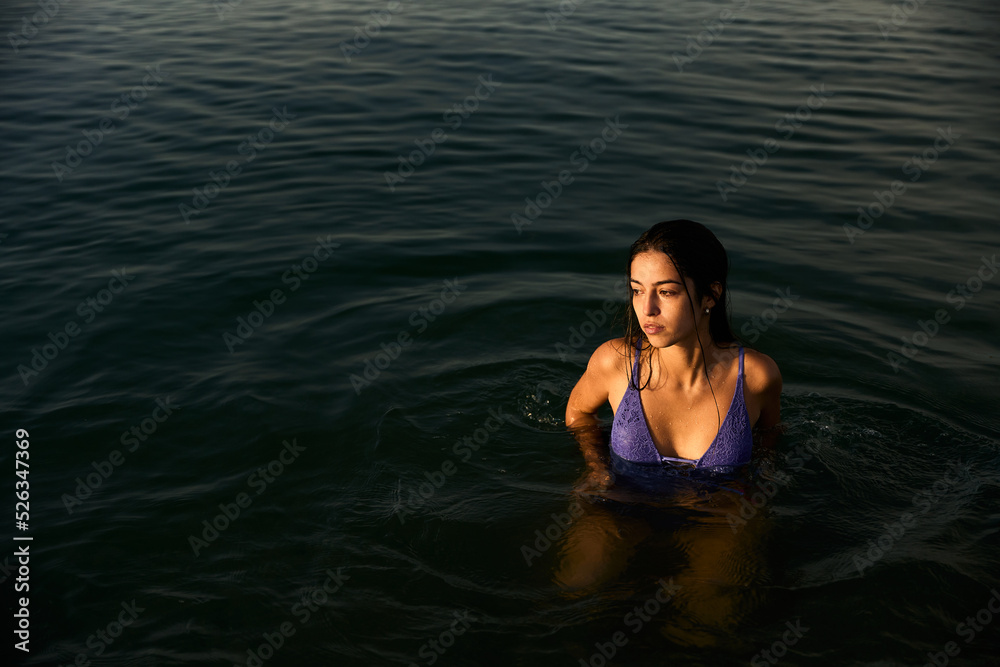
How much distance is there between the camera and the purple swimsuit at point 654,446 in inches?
179

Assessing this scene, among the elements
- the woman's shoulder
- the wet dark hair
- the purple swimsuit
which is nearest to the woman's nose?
the wet dark hair

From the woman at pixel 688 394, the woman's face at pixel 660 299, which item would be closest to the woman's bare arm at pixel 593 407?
the woman at pixel 688 394

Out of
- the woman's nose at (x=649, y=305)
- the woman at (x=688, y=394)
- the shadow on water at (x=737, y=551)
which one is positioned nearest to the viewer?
the shadow on water at (x=737, y=551)

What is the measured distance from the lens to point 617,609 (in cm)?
414

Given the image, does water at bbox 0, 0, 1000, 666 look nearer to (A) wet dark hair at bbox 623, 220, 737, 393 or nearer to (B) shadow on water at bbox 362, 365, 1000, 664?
(B) shadow on water at bbox 362, 365, 1000, 664

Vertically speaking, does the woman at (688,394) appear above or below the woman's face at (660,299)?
below

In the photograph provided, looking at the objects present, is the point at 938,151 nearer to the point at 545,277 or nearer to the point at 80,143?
the point at 545,277

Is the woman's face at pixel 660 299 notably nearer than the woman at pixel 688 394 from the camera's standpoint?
Yes

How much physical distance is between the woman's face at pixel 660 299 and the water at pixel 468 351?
0.88 metres

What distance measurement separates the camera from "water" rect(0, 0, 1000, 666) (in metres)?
4.21

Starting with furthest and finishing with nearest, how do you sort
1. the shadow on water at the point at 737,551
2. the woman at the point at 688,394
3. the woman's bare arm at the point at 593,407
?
the woman's bare arm at the point at 593,407 < the woman at the point at 688,394 < the shadow on water at the point at 737,551

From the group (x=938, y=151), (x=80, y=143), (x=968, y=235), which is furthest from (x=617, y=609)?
(x=80, y=143)

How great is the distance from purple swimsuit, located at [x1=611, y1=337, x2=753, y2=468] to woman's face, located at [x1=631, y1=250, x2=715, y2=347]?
45 centimetres

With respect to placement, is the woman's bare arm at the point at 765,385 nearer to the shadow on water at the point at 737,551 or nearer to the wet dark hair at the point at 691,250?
the shadow on water at the point at 737,551
